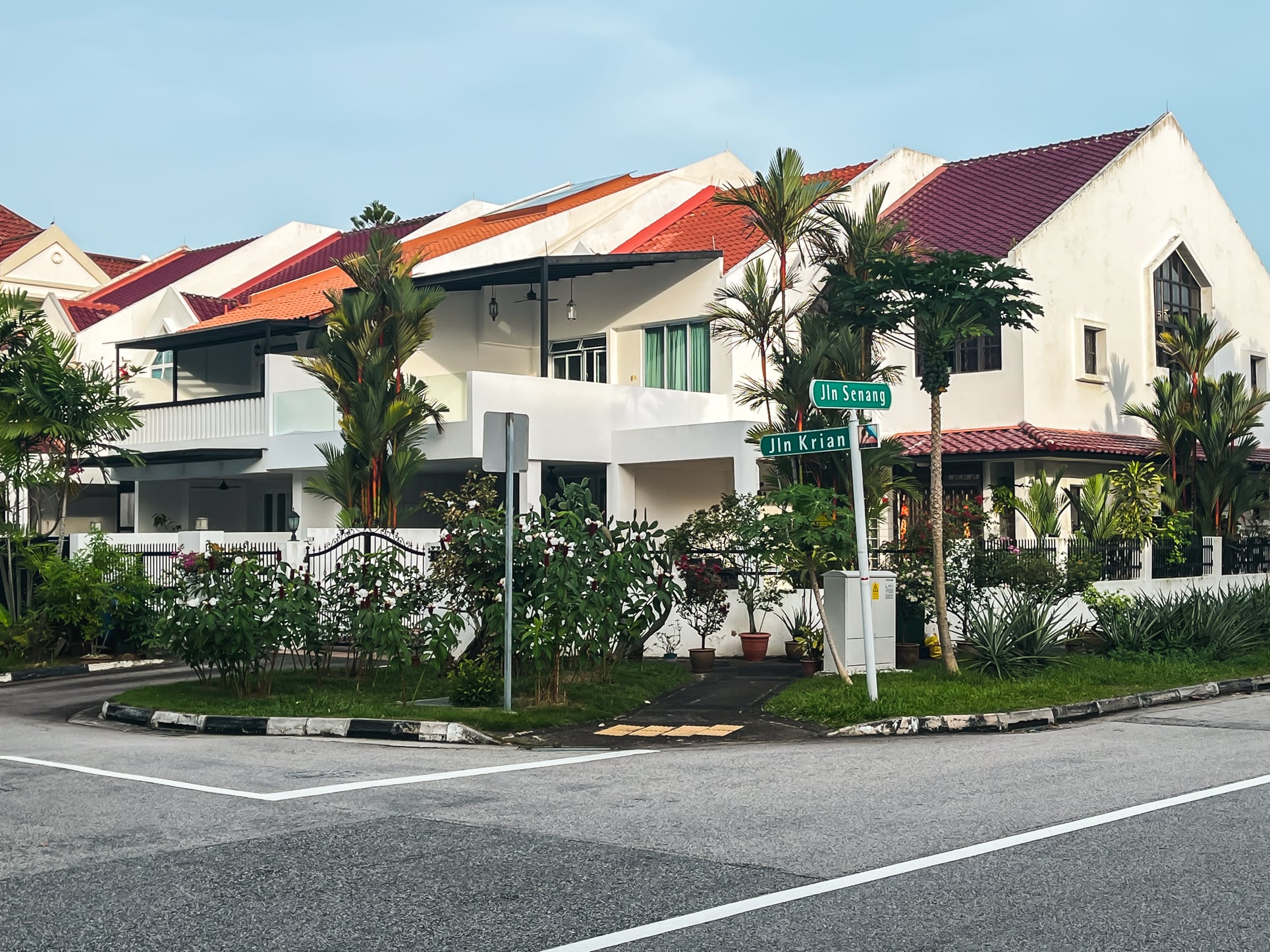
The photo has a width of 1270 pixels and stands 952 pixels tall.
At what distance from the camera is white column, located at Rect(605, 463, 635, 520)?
26.7 meters

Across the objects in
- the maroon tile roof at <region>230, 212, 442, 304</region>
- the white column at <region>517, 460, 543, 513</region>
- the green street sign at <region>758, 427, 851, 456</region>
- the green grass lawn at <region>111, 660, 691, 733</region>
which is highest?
the maroon tile roof at <region>230, 212, 442, 304</region>

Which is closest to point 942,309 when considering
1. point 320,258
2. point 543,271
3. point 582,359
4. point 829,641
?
point 829,641

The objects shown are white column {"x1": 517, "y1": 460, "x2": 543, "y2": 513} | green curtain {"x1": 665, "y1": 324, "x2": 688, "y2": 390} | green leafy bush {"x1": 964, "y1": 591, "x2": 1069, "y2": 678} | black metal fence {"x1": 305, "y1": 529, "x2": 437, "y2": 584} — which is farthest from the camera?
green curtain {"x1": 665, "y1": 324, "x2": 688, "y2": 390}

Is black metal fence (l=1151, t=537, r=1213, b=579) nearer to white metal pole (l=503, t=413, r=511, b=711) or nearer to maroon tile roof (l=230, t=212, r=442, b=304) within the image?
white metal pole (l=503, t=413, r=511, b=711)

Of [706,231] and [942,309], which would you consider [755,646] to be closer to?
[942,309]

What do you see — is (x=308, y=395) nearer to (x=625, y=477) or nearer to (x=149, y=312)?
(x=625, y=477)

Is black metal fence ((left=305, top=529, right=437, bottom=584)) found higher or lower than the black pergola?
lower

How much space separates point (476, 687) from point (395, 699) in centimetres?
98

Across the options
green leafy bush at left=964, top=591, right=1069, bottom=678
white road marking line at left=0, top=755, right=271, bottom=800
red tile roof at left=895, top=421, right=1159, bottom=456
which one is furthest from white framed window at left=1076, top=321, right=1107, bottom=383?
white road marking line at left=0, top=755, right=271, bottom=800

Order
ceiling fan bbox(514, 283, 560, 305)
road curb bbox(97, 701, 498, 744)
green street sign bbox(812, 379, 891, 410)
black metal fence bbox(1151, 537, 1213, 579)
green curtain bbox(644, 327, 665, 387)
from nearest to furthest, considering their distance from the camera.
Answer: road curb bbox(97, 701, 498, 744) → green street sign bbox(812, 379, 891, 410) → black metal fence bbox(1151, 537, 1213, 579) → ceiling fan bbox(514, 283, 560, 305) → green curtain bbox(644, 327, 665, 387)

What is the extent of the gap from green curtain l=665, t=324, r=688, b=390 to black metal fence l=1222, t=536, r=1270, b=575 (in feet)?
35.0

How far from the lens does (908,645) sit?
751 inches

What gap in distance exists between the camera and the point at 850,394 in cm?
1450

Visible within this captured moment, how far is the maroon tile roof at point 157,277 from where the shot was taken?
46.8 meters
